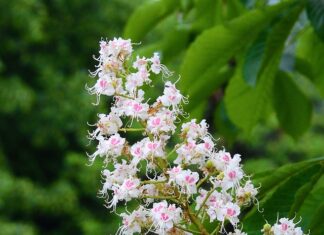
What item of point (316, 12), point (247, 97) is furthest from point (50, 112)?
point (316, 12)

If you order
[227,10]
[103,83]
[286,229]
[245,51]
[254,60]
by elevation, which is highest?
[227,10]

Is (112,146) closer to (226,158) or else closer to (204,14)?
(226,158)

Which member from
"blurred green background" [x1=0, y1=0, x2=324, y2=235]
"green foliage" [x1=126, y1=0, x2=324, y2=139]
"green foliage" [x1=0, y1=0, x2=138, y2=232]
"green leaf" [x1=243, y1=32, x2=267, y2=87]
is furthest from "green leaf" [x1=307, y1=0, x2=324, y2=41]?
"green foliage" [x1=0, y1=0, x2=138, y2=232]

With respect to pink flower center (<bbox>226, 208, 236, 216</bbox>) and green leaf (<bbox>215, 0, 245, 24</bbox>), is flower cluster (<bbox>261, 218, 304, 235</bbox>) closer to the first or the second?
pink flower center (<bbox>226, 208, 236, 216</bbox>)

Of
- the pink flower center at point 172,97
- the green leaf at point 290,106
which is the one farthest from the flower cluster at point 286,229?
the green leaf at point 290,106

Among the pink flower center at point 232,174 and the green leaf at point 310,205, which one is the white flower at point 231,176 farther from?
the green leaf at point 310,205
